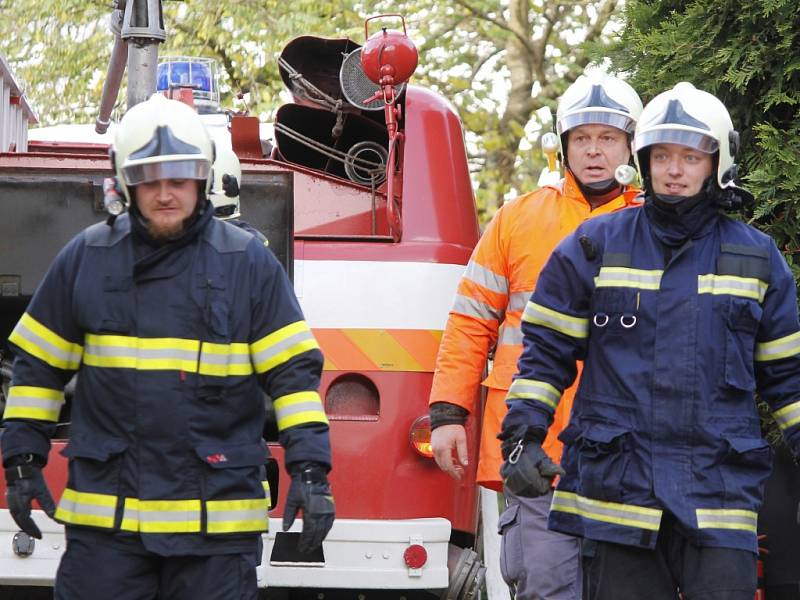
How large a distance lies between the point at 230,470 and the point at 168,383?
25 centimetres

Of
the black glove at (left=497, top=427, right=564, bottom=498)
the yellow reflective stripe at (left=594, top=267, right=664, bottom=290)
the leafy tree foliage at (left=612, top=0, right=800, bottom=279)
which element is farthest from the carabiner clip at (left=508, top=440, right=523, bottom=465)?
the leafy tree foliage at (left=612, top=0, right=800, bottom=279)

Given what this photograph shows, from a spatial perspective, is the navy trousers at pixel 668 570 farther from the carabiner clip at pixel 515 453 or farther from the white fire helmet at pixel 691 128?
the white fire helmet at pixel 691 128

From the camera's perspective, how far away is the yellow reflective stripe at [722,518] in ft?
12.2

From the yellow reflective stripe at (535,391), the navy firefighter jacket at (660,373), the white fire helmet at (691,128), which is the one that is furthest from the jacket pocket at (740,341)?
the yellow reflective stripe at (535,391)

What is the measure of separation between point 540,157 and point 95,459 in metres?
14.2

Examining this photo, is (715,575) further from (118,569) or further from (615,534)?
(118,569)

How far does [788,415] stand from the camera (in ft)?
12.8

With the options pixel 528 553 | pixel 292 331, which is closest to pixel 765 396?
pixel 528 553

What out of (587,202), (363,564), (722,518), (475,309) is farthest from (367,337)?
(722,518)

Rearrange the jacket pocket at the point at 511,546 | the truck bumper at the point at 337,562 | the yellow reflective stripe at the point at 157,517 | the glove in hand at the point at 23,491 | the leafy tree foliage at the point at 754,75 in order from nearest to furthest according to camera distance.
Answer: the yellow reflective stripe at the point at 157,517 → the glove in hand at the point at 23,491 → the jacket pocket at the point at 511,546 → the truck bumper at the point at 337,562 → the leafy tree foliage at the point at 754,75

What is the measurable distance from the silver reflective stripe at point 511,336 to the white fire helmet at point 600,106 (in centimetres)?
59

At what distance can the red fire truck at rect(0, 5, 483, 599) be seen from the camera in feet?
16.6

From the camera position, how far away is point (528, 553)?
447cm

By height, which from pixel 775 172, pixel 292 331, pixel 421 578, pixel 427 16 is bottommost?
pixel 421 578
